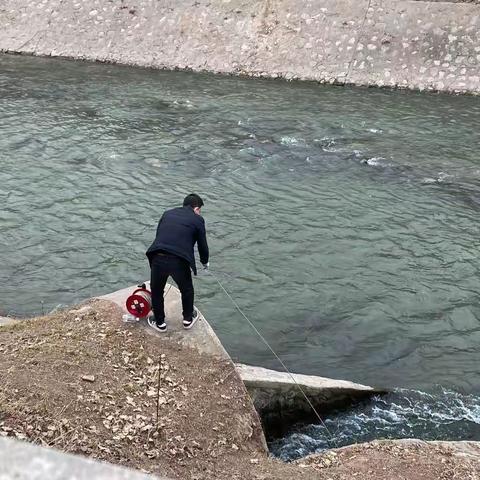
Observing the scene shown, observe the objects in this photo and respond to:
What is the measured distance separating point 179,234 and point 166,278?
0.67 m

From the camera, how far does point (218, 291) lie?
12.0 meters

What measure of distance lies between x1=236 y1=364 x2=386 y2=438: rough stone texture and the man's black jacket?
6.28 ft

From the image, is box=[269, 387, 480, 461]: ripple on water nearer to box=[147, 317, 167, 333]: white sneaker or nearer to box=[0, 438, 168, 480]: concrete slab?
box=[147, 317, 167, 333]: white sneaker

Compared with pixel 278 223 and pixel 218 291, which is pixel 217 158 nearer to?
pixel 278 223

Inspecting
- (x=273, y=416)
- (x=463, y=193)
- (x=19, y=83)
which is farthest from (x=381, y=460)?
(x=19, y=83)

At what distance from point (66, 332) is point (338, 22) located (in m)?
25.8

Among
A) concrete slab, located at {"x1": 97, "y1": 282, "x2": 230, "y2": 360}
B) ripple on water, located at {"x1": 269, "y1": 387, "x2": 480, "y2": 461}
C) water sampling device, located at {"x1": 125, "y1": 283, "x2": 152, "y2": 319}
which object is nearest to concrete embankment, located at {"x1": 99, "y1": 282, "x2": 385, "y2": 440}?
concrete slab, located at {"x1": 97, "y1": 282, "x2": 230, "y2": 360}

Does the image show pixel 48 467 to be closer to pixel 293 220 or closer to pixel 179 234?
pixel 179 234

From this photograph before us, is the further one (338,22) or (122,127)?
(338,22)

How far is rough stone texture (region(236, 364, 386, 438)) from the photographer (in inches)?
333

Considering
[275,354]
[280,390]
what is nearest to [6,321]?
[275,354]

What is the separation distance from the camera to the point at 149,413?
7.29 meters

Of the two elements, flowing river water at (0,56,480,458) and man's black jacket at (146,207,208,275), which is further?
flowing river water at (0,56,480,458)

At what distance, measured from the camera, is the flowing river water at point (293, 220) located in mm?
10258
